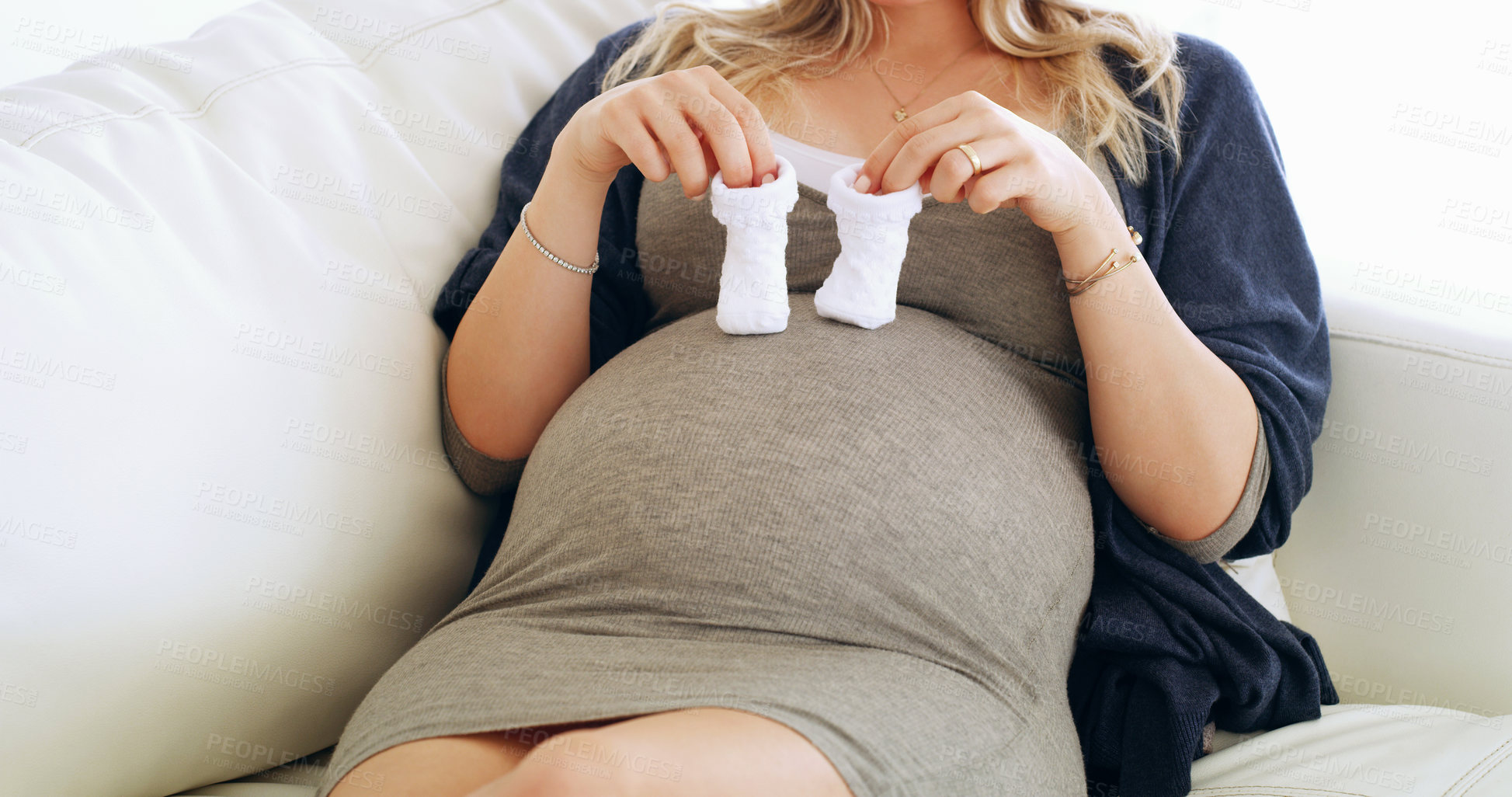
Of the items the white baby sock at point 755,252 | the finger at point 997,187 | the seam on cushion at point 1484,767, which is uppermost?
the finger at point 997,187

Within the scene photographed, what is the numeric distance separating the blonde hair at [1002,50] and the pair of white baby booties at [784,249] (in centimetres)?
31

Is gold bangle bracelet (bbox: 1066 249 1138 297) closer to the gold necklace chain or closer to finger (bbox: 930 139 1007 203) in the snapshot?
finger (bbox: 930 139 1007 203)

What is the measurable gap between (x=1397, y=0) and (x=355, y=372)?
4.60 feet

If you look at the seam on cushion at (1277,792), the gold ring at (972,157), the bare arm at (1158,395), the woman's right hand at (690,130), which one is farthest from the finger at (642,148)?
the seam on cushion at (1277,792)

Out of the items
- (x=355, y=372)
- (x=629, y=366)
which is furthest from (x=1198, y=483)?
(x=355, y=372)

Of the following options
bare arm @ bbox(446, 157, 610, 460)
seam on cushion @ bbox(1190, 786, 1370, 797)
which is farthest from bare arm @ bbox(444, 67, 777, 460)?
seam on cushion @ bbox(1190, 786, 1370, 797)

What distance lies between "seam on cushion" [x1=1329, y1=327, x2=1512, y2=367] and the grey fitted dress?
0.25 meters

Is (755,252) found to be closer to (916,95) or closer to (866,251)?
(866,251)

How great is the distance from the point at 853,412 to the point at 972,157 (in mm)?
233

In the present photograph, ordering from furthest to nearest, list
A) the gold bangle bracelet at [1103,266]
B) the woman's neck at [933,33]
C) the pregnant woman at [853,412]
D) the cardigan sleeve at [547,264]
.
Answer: the woman's neck at [933,33], the cardigan sleeve at [547,264], the gold bangle bracelet at [1103,266], the pregnant woman at [853,412]

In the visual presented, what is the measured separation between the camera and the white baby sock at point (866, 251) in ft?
2.52

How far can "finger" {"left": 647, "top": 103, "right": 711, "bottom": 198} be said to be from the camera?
776 mm

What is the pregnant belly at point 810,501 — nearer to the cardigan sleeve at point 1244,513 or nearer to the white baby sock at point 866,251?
the white baby sock at point 866,251

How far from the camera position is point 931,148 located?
2.46ft
